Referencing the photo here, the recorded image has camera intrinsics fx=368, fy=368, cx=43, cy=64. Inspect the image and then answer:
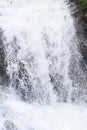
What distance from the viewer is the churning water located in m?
8.41

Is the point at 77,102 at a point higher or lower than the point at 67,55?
lower

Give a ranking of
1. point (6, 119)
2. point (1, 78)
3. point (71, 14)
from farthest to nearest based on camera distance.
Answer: point (71, 14) < point (1, 78) < point (6, 119)

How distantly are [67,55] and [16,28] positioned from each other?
54.3 inches

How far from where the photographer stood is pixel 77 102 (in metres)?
8.73

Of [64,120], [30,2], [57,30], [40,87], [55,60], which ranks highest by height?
[30,2]

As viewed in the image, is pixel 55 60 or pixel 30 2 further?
pixel 30 2

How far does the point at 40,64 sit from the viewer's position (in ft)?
28.4

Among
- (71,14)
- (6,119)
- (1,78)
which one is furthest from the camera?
(71,14)

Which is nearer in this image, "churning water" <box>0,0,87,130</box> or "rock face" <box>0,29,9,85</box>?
"churning water" <box>0,0,87,130</box>

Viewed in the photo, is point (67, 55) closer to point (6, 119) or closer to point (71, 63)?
point (71, 63)

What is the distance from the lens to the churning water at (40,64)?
331 inches

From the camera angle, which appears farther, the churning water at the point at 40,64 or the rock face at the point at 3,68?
the rock face at the point at 3,68

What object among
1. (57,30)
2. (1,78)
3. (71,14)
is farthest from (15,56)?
(71,14)

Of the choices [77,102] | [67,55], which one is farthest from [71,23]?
[77,102]
